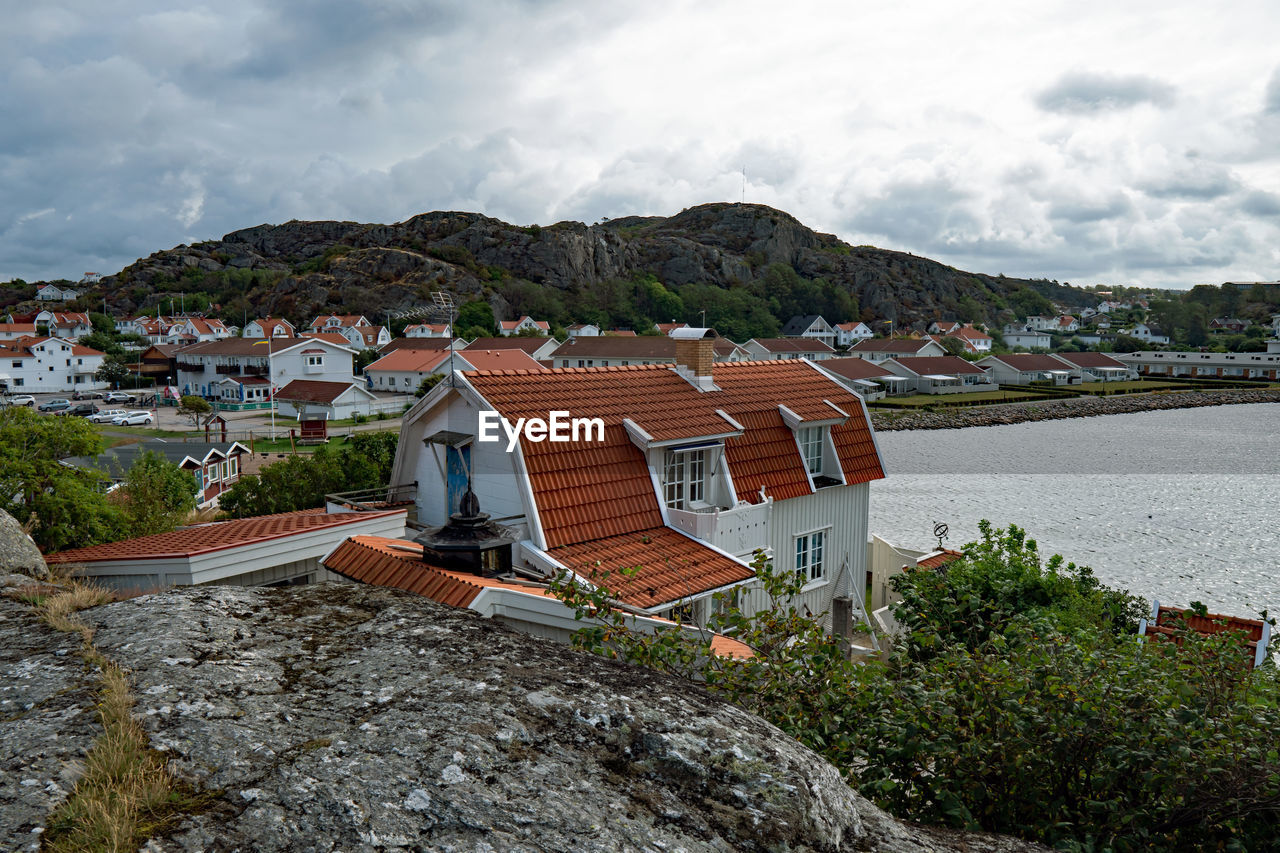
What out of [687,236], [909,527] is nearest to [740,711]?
[909,527]

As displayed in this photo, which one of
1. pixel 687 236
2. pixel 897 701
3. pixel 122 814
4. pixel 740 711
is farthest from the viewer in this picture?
pixel 687 236

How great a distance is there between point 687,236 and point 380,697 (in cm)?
19829

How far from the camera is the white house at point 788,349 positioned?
103 meters

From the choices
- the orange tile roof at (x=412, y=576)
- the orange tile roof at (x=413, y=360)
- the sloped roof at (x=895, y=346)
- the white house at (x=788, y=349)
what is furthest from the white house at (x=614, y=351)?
the orange tile roof at (x=412, y=576)

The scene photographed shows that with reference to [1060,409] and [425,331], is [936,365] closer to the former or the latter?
[1060,409]

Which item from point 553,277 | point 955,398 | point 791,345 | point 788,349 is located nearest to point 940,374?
point 955,398

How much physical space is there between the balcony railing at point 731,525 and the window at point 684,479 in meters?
0.34

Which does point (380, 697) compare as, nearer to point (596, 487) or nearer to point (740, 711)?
point (740, 711)

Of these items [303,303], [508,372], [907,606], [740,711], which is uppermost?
[303,303]

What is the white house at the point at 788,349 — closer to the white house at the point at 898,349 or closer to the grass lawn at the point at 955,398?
the white house at the point at 898,349

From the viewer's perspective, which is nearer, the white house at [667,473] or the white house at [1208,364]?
the white house at [667,473]

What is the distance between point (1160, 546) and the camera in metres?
28.9

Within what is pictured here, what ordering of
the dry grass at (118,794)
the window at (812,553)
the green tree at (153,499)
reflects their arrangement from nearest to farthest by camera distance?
1. the dry grass at (118,794)
2. the window at (812,553)
3. the green tree at (153,499)

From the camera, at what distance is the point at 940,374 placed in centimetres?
9200
